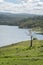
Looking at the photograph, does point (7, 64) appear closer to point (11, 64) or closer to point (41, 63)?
point (11, 64)

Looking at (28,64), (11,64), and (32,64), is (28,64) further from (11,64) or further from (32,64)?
(11,64)

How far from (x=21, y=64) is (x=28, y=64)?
1.14 meters

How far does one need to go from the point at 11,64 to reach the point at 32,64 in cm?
343

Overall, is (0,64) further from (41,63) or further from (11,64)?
(41,63)

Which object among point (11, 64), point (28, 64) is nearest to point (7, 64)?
point (11, 64)

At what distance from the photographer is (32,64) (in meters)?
33.9

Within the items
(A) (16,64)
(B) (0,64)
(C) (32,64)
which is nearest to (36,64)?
(C) (32,64)

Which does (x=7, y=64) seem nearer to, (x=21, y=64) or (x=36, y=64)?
(x=21, y=64)

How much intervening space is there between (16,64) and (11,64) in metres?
0.81

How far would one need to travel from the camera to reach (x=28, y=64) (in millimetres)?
33844

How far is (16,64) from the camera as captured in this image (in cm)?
3362

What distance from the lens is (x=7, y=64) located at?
33.7 metres

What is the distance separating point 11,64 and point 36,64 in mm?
4066

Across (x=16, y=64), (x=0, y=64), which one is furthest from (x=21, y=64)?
(x=0, y=64)
